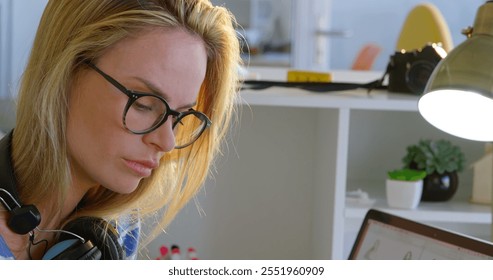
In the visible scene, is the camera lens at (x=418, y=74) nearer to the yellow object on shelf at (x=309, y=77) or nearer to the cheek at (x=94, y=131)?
the yellow object on shelf at (x=309, y=77)

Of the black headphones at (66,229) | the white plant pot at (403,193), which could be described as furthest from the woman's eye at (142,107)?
the white plant pot at (403,193)

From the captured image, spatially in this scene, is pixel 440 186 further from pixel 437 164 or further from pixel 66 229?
pixel 66 229

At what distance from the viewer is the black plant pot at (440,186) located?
1.90m

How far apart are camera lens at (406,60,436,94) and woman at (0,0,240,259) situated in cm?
79

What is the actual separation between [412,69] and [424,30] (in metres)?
0.81

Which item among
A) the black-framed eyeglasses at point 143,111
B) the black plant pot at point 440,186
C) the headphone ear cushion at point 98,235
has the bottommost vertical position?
the black plant pot at point 440,186

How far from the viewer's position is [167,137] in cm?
109

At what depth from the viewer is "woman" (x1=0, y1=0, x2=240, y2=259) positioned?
1071mm

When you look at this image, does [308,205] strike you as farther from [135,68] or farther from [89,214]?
[135,68]

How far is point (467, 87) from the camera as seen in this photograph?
853 mm

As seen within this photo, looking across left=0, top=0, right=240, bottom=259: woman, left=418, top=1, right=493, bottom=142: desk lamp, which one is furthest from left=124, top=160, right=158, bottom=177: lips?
left=418, top=1, right=493, bottom=142: desk lamp

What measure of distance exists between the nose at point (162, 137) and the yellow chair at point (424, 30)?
1543 millimetres

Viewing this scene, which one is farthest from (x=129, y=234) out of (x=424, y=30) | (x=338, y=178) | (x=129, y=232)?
(x=424, y=30)
